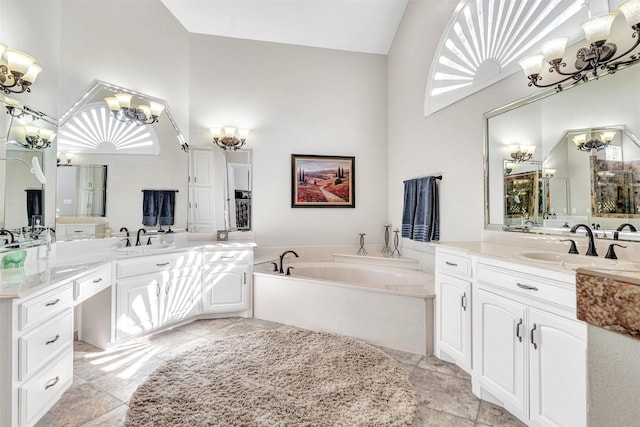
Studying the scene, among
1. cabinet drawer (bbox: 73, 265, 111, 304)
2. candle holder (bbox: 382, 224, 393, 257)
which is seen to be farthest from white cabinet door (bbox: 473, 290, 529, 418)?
cabinet drawer (bbox: 73, 265, 111, 304)

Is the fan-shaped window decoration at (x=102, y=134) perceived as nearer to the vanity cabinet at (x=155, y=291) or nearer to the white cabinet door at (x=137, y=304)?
the vanity cabinet at (x=155, y=291)

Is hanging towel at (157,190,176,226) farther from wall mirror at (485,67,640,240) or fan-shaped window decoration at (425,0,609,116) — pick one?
wall mirror at (485,67,640,240)

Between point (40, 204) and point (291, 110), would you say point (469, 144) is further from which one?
point (40, 204)

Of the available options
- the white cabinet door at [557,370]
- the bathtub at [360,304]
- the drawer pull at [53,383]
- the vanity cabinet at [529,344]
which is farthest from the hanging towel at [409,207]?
Result: the drawer pull at [53,383]

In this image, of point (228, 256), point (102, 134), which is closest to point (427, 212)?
point (228, 256)

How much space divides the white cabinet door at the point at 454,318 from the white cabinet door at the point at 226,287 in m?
1.96

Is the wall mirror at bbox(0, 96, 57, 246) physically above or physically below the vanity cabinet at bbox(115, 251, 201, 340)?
above

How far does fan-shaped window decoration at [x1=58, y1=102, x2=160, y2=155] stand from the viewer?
8.57ft

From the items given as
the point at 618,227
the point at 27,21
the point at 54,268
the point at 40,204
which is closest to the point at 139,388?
the point at 54,268

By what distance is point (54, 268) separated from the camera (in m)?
1.83

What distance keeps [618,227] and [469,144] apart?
4.24ft

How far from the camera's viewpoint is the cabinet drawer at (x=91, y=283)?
1854 mm

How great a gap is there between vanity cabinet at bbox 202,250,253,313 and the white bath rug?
2.08 feet

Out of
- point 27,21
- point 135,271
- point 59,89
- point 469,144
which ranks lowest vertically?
point 135,271
